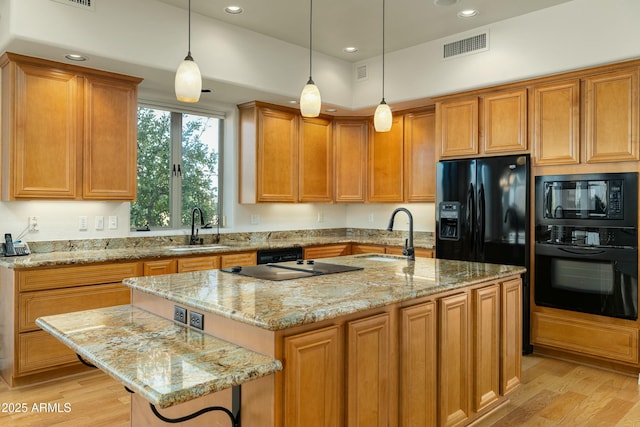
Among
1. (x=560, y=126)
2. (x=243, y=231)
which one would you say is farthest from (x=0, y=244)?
(x=560, y=126)

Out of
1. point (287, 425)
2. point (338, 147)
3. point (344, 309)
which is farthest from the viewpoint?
point (338, 147)

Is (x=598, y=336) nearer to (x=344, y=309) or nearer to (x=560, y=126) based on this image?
(x=560, y=126)

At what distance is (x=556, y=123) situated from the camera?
3971mm

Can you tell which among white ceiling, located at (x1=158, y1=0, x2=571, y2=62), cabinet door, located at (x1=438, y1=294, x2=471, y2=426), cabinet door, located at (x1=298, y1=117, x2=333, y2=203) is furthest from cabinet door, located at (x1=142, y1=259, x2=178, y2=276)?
cabinet door, located at (x1=438, y1=294, x2=471, y2=426)

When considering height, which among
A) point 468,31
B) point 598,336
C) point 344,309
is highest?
point 468,31

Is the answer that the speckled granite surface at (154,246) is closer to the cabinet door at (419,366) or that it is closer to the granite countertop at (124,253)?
the granite countertop at (124,253)

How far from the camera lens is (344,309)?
5.99 feet

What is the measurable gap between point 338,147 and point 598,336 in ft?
11.3

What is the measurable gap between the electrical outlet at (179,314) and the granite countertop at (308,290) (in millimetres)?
51

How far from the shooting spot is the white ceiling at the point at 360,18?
12.8 feet

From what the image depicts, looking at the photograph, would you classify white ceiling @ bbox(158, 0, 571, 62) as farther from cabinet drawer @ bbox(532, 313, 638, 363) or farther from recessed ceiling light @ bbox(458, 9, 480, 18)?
cabinet drawer @ bbox(532, 313, 638, 363)

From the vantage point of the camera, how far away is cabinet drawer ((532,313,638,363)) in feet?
11.8

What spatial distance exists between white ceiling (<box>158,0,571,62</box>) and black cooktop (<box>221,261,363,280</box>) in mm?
2325

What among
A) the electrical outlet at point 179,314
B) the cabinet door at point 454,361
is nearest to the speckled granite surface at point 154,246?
the electrical outlet at point 179,314
